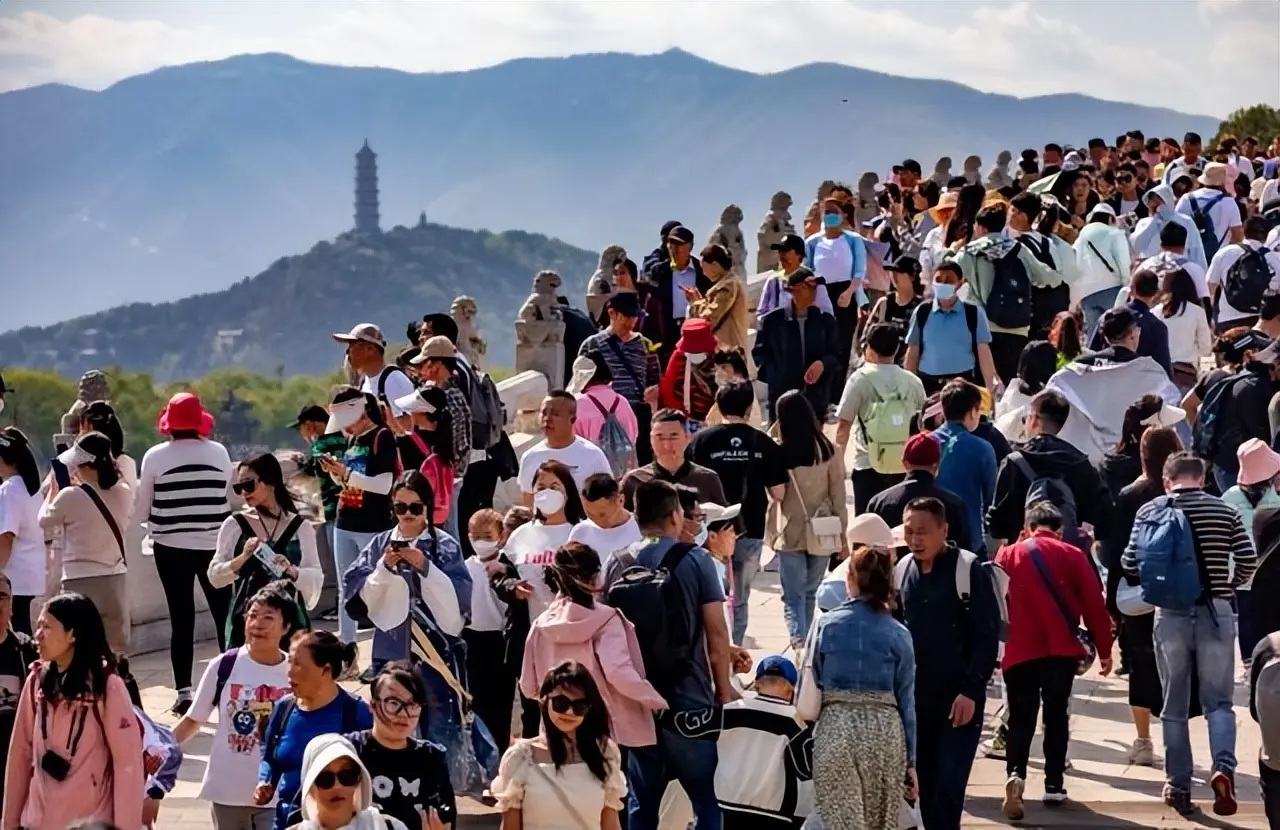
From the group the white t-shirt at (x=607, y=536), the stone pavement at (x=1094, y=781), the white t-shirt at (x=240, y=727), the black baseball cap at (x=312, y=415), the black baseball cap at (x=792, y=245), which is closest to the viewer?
the white t-shirt at (x=240, y=727)

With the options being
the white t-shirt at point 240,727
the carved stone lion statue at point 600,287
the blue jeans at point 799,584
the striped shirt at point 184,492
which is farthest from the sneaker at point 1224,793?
the carved stone lion statue at point 600,287

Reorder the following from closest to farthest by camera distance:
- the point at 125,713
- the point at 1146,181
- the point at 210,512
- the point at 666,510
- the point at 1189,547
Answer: the point at 125,713
the point at 666,510
the point at 1189,547
the point at 210,512
the point at 1146,181

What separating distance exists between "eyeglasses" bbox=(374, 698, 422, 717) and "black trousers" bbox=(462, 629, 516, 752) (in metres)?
2.80

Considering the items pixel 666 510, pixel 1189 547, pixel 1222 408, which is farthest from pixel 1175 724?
pixel 1222 408

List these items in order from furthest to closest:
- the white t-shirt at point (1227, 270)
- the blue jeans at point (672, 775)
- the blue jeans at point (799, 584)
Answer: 1. the white t-shirt at point (1227, 270)
2. the blue jeans at point (799, 584)
3. the blue jeans at point (672, 775)

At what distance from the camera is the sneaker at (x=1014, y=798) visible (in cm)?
923

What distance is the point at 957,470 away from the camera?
10.6 metres

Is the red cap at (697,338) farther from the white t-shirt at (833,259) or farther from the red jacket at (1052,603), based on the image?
the red jacket at (1052,603)

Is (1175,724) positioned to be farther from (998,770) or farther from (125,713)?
(125,713)

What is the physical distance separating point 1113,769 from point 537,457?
3210 mm

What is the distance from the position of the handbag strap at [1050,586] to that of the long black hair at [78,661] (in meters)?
4.05

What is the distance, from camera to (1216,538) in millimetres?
9398

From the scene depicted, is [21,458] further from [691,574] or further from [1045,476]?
[1045,476]

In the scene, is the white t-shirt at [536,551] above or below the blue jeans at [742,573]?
above
